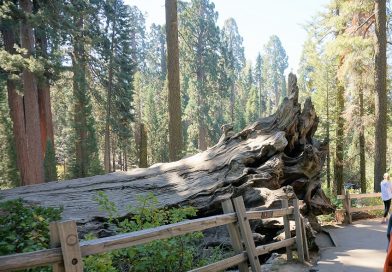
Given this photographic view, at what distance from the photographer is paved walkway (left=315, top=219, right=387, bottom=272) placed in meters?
6.48

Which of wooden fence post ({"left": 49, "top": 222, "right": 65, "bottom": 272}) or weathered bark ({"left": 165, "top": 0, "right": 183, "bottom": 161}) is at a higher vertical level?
weathered bark ({"left": 165, "top": 0, "right": 183, "bottom": 161})

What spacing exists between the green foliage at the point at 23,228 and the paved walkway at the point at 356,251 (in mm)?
4356

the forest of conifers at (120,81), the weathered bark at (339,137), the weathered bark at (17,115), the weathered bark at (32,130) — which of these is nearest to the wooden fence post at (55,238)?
Answer: the forest of conifers at (120,81)

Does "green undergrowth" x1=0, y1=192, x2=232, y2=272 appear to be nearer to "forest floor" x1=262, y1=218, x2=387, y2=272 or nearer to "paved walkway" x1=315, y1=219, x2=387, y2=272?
"forest floor" x1=262, y1=218, x2=387, y2=272

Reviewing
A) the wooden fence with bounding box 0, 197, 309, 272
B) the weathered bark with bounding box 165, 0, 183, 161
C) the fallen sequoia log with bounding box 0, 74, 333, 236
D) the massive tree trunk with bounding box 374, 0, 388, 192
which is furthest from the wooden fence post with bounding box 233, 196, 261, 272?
the massive tree trunk with bounding box 374, 0, 388, 192

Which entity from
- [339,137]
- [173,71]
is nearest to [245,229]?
[173,71]

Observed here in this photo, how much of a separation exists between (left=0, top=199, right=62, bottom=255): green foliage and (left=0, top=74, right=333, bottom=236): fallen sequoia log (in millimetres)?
1856

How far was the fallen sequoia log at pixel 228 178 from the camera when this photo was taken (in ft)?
25.9

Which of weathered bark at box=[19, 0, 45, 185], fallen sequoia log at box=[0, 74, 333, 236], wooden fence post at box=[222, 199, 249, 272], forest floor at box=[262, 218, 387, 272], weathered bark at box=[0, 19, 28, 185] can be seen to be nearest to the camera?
wooden fence post at box=[222, 199, 249, 272]

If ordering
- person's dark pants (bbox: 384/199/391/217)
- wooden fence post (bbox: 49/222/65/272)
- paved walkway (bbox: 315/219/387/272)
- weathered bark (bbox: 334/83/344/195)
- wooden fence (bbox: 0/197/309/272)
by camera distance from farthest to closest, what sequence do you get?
weathered bark (bbox: 334/83/344/195) < person's dark pants (bbox: 384/199/391/217) < paved walkway (bbox: 315/219/387/272) < wooden fence post (bbox: 49/222/65/272) < wooden fence (bbox: 0/197/309/272)

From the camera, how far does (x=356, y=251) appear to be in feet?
25.8

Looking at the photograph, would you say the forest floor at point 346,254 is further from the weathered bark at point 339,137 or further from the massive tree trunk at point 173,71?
the weathered bark at point 339,137

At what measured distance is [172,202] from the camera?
7.85m

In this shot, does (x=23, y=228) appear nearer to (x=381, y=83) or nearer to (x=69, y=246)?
(x=69, y=246)
